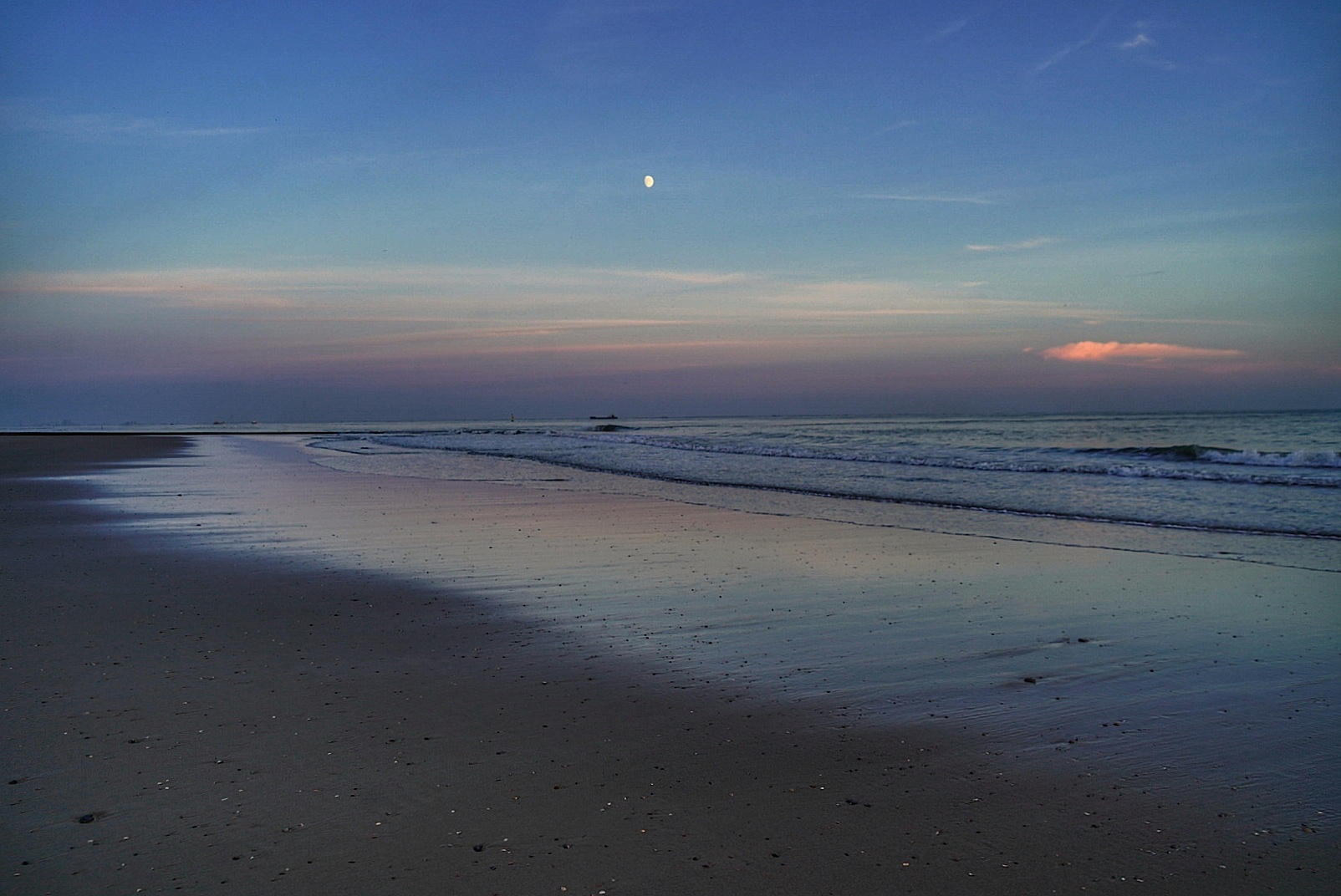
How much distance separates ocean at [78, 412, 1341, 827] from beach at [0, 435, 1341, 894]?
0.38 metres

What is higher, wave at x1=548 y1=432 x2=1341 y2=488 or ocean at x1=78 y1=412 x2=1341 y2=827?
wave at x1=548 y1=432 x2=1341 y2=488

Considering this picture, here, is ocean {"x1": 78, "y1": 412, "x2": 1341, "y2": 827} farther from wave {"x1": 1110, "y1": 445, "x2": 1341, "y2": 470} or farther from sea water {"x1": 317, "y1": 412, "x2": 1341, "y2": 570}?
wave {"x1": 1110, "y1": 445, "x2": 1341, "y2": 470}

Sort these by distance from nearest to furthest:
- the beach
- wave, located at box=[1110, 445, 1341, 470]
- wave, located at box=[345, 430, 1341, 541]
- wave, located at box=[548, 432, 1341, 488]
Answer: the beach, wave, located at box=[345, 430, 1341, 541], wave, located at box=[548, 432, 1341, 488], wave, located at box=[1110, 445, 1341, 470]

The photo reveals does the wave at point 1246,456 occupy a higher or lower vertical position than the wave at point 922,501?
higher

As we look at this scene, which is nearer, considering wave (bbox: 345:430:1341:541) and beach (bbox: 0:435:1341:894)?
beach (bbox: 0:435:1341:894)

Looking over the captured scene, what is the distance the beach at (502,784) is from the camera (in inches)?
134

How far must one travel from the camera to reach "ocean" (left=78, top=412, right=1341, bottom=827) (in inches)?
201

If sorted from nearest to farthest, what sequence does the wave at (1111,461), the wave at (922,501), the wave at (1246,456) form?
1. the wave at (922,501)
2. the wave at (1111,461)
3. the wave at (1246,456)

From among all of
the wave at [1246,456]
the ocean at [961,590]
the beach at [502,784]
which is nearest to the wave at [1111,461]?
the wave at [1246,456]

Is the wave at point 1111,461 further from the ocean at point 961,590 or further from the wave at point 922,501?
the wave at point 922,501

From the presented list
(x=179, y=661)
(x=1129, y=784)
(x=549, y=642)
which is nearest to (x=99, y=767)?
(x=179, y=661)

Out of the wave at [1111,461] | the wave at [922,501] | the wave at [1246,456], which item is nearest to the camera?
the wave at [922,501]

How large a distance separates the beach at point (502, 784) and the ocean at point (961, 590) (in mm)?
377

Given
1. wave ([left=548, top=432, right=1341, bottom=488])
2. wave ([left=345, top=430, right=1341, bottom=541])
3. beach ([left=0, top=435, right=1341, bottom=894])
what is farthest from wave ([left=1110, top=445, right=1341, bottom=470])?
beach ([left=0, top=435, right=1341, bottom=894])
